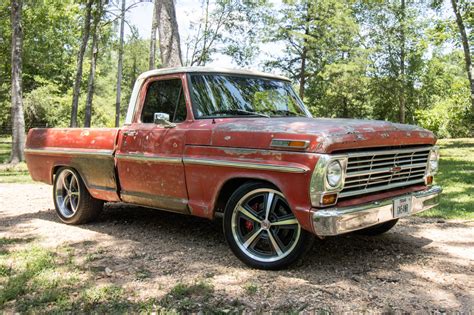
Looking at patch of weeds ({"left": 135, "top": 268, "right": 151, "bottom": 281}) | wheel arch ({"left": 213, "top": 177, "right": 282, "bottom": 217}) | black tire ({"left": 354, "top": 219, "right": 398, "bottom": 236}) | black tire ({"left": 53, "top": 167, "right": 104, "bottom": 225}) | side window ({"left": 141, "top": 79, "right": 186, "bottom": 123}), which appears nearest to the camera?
patch of weeds ({"left": 135, "top": 268, "right": 151, "bottom": 281})

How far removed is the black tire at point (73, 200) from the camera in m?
6.12

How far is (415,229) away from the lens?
5.93 metres

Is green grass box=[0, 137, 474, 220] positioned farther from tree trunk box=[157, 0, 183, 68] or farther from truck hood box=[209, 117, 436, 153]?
tree trunk box=[157, 0, 183, 68]

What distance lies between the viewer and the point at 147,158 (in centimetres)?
509

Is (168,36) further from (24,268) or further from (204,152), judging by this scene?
(24,268)

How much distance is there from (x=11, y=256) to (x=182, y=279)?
2007 millimetres

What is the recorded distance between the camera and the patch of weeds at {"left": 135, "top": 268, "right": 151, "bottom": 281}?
159 inches

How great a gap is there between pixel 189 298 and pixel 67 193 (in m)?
3.60

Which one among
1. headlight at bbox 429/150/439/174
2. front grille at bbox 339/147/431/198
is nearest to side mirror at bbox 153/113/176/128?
front grille at bbox 339/147/431/198

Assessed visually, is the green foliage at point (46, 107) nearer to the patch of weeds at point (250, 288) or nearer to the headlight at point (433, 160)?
the headlight at point (433, 160)

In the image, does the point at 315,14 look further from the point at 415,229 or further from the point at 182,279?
the point at 182,279

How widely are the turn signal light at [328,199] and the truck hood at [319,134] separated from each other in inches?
15.1

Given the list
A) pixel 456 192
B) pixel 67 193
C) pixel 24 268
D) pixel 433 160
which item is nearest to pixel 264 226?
pixel 433 160

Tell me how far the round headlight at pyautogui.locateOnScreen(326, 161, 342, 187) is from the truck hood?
13cm
